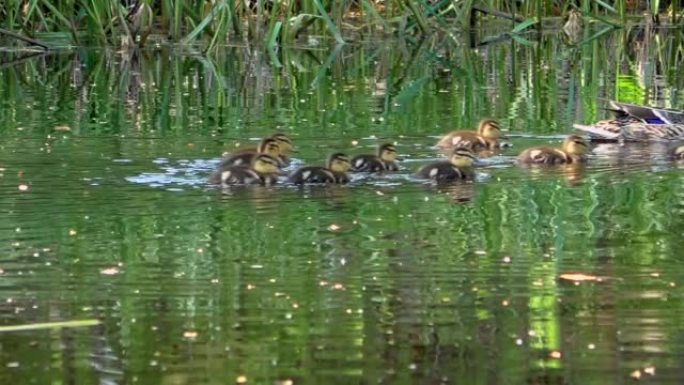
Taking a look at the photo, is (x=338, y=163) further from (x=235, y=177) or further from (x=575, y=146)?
(x=575, y=146)

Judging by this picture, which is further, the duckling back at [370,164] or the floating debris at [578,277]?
the duckling back at [370,164]

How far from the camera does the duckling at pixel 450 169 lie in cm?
830

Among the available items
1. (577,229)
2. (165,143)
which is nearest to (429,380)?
(577,229)

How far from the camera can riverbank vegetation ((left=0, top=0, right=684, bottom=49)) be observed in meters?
16.0

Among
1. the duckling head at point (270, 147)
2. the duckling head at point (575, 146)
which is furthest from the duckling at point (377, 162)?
the duckling head at point (575, 146)

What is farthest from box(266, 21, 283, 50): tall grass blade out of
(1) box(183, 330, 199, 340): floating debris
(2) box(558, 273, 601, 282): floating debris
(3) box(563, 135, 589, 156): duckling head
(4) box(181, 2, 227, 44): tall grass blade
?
(1) box(183, 330, 199, 340): floating debris

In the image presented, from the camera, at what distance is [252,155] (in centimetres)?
848

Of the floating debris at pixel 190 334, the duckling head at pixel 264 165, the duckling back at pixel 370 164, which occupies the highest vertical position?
the duckling head at pixel 264 165

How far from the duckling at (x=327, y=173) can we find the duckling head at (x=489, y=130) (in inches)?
55.4

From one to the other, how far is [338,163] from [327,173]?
21cm

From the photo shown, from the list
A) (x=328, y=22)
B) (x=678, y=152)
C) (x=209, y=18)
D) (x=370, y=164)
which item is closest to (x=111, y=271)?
(x=370, y=164)

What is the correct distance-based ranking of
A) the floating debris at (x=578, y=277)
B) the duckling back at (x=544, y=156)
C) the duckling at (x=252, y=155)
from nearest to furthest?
1. the floating debris at (x=578, y=277)
2. the duckling at (x=252, y=155)
3. the duckling back at (x=544, y=156)

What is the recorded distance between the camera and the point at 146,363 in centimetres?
492

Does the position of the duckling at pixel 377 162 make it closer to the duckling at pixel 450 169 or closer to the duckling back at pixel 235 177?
the duckling at pixel 450 169
